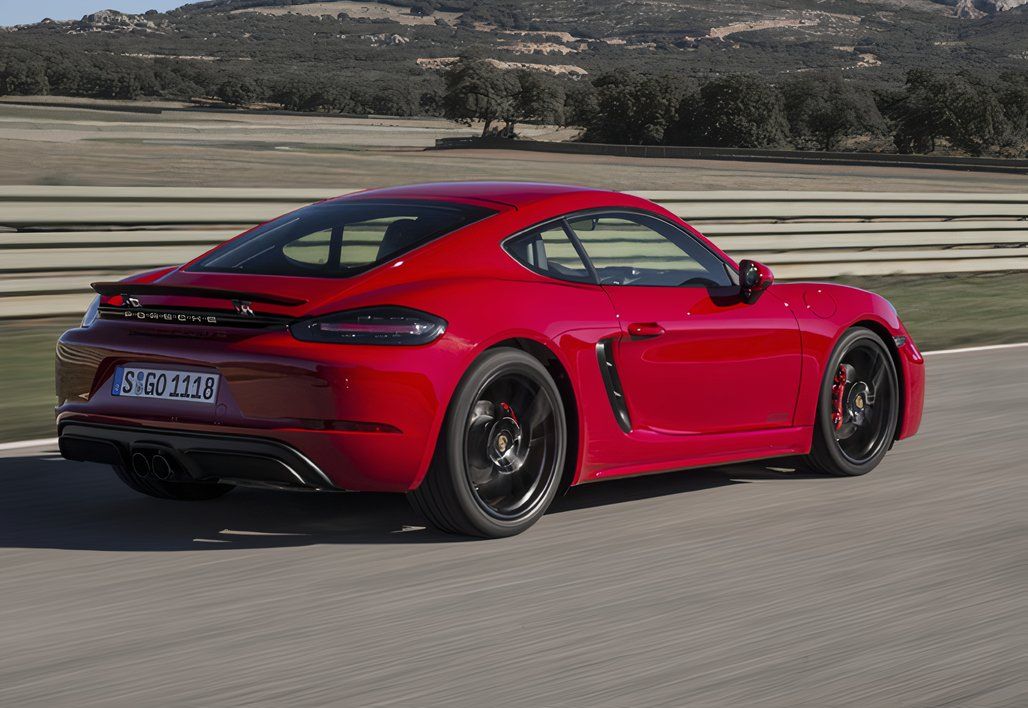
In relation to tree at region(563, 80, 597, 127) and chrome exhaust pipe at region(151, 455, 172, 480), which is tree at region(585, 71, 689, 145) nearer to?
tree at region(563, 80, 597, 127)

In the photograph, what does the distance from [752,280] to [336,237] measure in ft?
5.77

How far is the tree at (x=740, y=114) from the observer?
101 meters

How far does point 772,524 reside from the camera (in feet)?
20.5

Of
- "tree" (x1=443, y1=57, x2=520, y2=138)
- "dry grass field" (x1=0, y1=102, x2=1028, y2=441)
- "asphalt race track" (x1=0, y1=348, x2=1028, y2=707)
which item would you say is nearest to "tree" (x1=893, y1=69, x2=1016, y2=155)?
"dry grass field" (x1=0, y1=102, x2=1028, y2=441)

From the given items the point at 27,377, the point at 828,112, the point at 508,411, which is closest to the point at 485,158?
the point at 828,112

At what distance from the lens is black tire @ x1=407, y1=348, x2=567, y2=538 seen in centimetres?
555

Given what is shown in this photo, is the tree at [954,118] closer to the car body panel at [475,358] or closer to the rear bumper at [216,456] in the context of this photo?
the car body panel at [475,358]

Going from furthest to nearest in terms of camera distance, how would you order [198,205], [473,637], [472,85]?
[472,85] → [198,205] → [473,637]

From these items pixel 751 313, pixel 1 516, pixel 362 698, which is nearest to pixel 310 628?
pixel 362 698

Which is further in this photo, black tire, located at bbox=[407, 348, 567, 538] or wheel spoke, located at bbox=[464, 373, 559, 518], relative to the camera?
wheel spoke, located at bbox=[464, 373, 559, 518]

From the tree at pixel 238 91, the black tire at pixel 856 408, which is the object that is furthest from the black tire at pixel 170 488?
the tree at pixel 238 91

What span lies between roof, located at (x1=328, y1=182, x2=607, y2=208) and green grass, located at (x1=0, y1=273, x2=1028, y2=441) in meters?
2.83

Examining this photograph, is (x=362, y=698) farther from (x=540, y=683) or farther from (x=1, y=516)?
(x=1, y=516)

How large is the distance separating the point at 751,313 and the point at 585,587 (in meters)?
1.97
